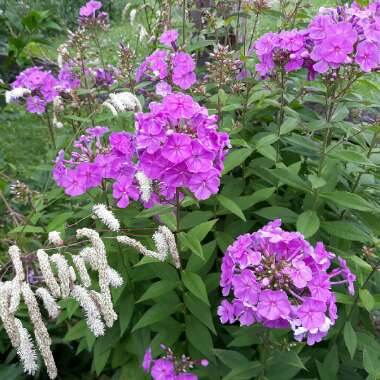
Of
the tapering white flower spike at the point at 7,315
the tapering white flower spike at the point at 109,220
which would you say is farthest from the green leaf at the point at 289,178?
the tapering white flower spike at the point at 7,315

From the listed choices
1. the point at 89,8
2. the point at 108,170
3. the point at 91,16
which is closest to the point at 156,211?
the point at 108,170

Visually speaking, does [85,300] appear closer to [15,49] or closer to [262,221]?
[262,221]

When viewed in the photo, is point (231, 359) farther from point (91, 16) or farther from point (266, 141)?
point (91, 16)

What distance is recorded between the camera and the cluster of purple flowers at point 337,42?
7.50ft

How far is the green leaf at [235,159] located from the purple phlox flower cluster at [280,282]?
0.73 meters

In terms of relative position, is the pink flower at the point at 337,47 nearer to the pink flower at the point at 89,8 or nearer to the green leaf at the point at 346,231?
the green leaf at the point at 346,231

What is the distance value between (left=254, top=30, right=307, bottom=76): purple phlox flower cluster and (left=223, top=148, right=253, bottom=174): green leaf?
496mm

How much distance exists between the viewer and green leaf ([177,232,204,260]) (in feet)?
7.45

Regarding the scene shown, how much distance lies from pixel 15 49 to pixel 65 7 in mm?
11956

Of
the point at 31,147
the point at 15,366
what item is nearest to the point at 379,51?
the point at 15,366

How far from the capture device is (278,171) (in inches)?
102

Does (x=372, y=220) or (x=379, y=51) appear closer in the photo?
(x=379, y=51)

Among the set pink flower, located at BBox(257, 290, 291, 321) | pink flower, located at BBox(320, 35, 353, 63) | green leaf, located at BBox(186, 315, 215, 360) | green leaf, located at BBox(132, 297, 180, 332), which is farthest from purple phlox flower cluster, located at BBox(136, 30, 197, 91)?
pink flower, located at BBox(257, 290, 291, 321)

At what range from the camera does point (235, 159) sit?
2.64 m
